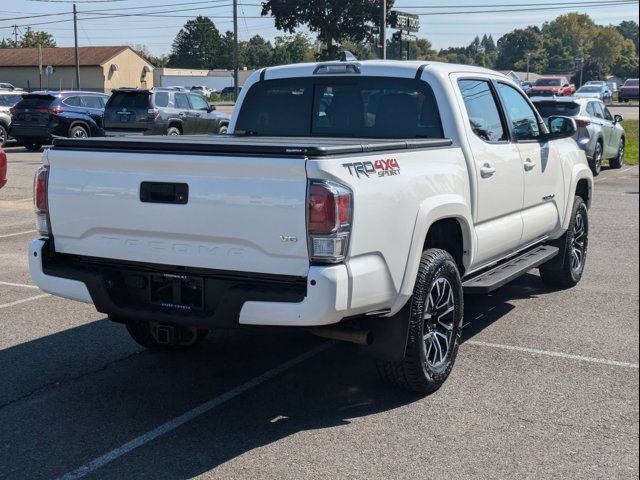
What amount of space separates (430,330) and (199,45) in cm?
13235

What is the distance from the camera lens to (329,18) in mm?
45594

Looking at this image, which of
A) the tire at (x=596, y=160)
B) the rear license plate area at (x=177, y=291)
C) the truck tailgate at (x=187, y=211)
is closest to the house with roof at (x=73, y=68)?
the tire at (x=596, y=160)

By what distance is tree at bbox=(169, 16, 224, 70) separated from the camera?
130 meters

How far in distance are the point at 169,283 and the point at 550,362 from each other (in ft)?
8.81

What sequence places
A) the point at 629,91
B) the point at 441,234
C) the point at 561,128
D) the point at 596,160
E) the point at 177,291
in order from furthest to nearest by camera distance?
1. the point at 629,91
2. the point at 596,160
3. the point at 561,128
4. the point at 441,234
5. the point at 177,291

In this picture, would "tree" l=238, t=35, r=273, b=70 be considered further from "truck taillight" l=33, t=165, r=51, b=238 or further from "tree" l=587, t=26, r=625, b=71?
"truck taillight" l=33, t=165, r=51, b=238

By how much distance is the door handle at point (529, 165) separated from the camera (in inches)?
258

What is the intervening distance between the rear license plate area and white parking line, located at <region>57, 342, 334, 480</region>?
2.14ft

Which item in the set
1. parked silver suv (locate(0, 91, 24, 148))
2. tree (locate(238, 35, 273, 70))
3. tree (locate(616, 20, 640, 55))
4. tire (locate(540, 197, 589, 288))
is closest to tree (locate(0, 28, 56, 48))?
tree (locate(238, 35, 273, 70))

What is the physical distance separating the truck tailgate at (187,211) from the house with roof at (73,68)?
175 ft

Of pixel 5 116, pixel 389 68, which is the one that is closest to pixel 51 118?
pixel 5 116

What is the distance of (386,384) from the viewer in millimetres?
5254

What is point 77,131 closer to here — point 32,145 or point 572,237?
point 32,145

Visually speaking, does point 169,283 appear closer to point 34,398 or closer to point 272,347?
point 34,398
